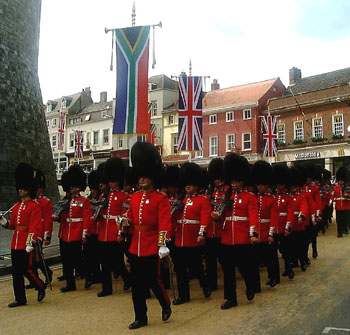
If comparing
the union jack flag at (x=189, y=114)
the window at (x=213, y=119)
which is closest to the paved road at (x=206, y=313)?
the union jack flag at (x=189, y=114)

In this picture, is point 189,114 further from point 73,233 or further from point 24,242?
point 24,242

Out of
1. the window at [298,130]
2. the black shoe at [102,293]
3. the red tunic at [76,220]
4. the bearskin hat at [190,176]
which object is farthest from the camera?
the window at [298,130]

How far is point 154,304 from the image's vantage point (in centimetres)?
586

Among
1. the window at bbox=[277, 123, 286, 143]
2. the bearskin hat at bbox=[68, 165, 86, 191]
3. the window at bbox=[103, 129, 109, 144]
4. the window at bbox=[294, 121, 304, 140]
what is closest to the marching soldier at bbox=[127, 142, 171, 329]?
the bearskin hat at bbox=[68, 165, 86, 191]

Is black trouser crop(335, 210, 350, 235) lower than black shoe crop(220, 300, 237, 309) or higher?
higher

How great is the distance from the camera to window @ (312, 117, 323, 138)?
102 ft

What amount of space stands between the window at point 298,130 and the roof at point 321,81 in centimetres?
285

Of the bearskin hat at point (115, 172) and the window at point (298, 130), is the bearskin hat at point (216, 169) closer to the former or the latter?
the bearskin hat at point (115, 172)

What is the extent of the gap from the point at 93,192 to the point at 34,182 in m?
2.33

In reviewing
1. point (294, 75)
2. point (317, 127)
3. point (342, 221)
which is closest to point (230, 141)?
point (317, 127)

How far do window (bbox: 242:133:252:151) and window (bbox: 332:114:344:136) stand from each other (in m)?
6.99

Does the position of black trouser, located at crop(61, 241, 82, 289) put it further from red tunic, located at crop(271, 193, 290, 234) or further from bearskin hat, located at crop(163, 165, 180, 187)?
red tunic, located at crop(271, 193, 290, 234)

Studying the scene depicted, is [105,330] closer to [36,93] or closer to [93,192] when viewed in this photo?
[93,192]

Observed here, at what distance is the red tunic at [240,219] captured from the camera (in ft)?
19.0
